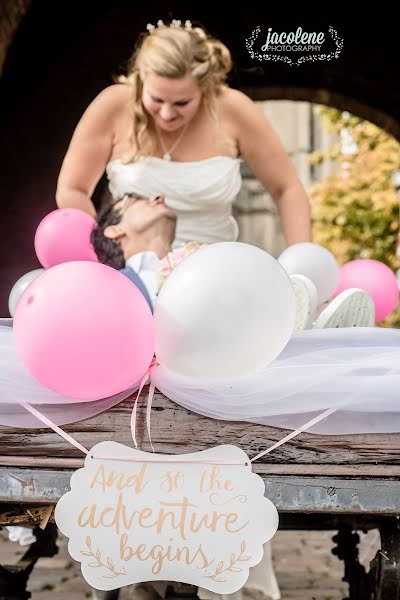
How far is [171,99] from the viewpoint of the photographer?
2.18 metres

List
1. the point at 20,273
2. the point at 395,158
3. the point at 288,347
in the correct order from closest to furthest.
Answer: the point at 288,347 < the point at 20,273 < the point at 395,158

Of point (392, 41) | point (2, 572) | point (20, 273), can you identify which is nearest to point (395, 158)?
point (392, 41)

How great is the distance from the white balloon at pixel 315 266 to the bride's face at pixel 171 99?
571 mm

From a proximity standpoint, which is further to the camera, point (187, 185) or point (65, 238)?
point (187, 185)

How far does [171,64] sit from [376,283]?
3.16 feet

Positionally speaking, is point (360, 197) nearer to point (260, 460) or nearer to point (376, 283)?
point (376, 283)

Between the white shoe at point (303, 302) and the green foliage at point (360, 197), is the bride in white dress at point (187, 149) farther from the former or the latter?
the green foliage at point (360, 197)

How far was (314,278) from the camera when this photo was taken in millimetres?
2029

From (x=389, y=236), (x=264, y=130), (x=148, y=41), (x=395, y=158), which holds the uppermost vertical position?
(x=148, y=41)

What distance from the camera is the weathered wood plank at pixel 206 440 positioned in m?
1.20

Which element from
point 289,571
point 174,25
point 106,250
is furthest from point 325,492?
point 289,571

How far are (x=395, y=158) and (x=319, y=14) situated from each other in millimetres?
4725

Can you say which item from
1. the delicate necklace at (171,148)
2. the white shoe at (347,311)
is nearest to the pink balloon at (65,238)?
the delicate necklace at (171,148)

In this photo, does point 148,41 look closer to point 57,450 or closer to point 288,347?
point 288,347
